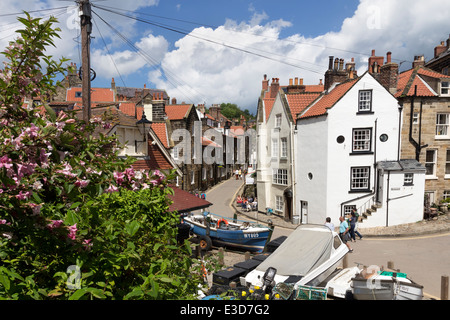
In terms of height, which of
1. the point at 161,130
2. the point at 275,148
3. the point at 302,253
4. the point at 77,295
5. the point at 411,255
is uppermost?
the point at 161,130

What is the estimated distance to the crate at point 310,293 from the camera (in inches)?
336

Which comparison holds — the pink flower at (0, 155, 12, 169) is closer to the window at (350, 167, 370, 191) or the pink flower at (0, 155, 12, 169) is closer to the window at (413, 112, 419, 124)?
the window at (350, 167, 370, 191)

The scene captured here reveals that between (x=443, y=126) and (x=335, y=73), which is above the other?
(x=335, y=73)

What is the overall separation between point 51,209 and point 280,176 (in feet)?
82.2

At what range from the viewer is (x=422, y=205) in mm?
22266

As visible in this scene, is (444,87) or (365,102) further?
(444,87)

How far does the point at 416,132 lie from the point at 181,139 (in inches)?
884

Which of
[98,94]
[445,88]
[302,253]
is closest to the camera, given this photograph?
[302,253]

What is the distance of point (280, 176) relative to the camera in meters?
26.8

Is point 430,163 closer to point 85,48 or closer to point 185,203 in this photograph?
point 185,203

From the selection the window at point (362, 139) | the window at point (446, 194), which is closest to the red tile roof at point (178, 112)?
the window at point (362, 139)

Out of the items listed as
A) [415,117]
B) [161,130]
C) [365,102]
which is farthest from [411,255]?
[161,130]
